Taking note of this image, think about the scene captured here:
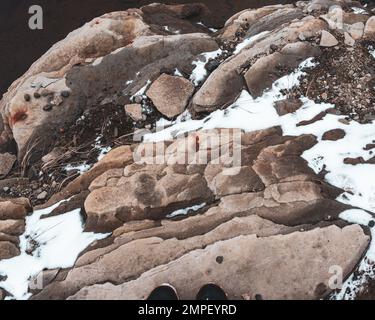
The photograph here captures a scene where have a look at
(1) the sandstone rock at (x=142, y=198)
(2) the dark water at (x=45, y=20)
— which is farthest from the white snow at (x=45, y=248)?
(2) the dark water at (x=45, y=20)

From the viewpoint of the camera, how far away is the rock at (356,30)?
6.98m

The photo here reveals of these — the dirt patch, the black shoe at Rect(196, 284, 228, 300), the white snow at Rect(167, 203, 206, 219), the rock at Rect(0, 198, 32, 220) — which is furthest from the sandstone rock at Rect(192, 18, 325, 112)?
Result: the black shoe at Rect(196, 284, 228, 300)

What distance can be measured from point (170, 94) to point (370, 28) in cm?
326

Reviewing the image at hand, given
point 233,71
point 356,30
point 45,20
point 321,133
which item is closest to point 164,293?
point 321,133

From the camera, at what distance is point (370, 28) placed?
23.0ft

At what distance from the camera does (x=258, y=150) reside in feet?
18.6

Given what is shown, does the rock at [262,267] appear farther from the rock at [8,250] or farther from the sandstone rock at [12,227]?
the sandstone rock at [12,227]

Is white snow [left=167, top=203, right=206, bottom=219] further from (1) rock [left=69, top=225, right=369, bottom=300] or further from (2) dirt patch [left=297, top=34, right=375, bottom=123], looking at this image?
(2) dirt patch [left=297, top=34, right=375, bottom=123]

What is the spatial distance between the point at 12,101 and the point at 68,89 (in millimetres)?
933

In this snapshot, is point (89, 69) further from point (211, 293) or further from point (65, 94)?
point (211, 293)

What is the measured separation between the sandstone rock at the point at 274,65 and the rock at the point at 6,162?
4045 mm

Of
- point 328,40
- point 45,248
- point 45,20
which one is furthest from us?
point 45,20
